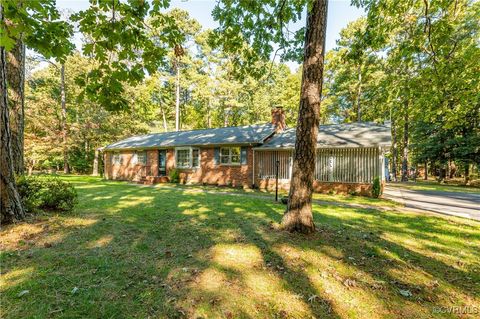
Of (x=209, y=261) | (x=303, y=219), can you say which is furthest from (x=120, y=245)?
(x=303, y=219)

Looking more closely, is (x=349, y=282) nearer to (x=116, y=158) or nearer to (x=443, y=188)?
(x=443, y=188)

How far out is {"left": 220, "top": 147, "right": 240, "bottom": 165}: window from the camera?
16.2 m

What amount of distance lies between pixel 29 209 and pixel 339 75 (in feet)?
97.5

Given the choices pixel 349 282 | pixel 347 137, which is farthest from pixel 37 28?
pixel 347 137

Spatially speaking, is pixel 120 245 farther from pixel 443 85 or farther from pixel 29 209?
pixel 443 85

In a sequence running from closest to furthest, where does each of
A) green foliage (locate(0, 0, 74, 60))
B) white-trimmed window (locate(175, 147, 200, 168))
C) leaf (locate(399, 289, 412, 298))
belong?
green foliage (locate(0, 0, 74, 60))
leaf (locate(399, 289, 412, 298))
white-trimmed window (locate(175, 147, 200, 168))

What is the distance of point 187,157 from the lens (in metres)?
18.0

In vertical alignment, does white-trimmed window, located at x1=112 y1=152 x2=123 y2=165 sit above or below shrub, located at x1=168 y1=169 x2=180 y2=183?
above

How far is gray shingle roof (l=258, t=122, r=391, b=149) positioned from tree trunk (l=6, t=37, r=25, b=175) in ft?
36.7

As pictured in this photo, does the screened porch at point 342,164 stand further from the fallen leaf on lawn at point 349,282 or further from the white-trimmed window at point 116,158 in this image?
the white-trimmed window at point 116,158

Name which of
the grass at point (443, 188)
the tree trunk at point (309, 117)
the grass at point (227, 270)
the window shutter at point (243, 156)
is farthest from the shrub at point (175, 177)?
the grass at point (443, 188)

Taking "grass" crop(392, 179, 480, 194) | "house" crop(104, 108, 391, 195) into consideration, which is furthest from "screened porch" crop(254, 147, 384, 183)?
"grass" crop(392, 179, 480, 194)

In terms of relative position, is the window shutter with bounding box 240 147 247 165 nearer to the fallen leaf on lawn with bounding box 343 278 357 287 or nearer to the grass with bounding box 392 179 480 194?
the grass with bounding box 392 179 480 194

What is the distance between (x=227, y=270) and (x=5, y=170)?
14.9 ft
